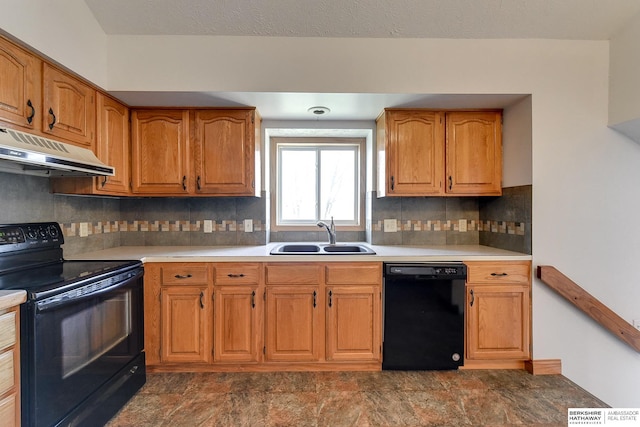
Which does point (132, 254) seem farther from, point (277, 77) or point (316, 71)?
point (316, 71)

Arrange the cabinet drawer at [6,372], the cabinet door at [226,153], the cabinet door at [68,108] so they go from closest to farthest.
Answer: the cabinet drawer at [6,372] → the cabinet door at [68,108] → the cabinet door at [226,153]

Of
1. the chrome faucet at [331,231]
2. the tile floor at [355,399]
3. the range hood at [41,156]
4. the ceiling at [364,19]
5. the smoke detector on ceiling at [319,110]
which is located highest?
the ceiling at [364,19]

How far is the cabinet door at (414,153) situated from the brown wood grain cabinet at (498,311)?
0.76 meters

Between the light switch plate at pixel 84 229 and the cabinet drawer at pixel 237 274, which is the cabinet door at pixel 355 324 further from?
the light switch plate at pixel 84 229

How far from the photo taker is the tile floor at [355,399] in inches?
65.1

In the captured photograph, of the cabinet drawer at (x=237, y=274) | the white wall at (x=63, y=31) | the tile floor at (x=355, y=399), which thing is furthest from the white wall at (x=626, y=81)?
the white wall at (x=63, y=31)

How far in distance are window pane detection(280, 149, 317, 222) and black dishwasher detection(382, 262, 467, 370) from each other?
1.19 metres

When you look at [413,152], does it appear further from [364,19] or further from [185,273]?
[185,273]

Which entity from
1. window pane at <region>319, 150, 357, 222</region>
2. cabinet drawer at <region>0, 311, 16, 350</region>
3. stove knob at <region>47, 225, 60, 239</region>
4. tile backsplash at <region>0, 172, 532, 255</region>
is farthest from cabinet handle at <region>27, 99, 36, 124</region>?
window pane at <region>319, 150, 357, 222</region>

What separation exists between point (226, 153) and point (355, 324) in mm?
1716

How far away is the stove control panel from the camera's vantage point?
161cm

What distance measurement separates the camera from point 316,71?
2035mm

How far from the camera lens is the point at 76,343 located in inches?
57.3

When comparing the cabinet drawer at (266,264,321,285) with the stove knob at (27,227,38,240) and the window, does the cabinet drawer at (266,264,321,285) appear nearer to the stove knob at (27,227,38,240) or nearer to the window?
the window
